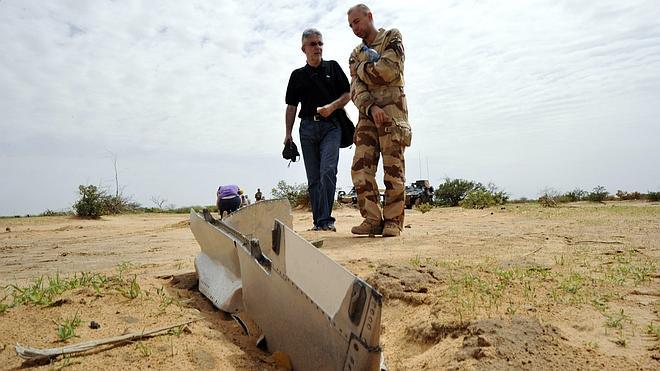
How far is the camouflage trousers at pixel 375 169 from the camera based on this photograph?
3918mm

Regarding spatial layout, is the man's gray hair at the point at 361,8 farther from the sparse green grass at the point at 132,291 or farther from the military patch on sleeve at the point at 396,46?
the sparse green grass at the point at 132,291

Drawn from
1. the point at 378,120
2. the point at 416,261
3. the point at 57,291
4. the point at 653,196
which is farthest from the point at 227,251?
the point at 653,196

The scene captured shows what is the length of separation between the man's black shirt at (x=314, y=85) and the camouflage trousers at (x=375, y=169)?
712mm

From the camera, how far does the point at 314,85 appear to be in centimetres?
464

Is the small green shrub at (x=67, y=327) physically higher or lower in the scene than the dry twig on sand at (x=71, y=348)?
higher

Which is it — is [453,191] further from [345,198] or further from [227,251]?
[227,251]

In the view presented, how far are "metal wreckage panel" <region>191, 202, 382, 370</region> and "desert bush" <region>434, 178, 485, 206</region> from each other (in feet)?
41.5

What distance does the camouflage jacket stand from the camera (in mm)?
3848

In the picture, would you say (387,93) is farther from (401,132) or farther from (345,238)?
(345,238)

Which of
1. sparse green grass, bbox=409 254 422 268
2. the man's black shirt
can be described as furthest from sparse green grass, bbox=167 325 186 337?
the man's black shirt

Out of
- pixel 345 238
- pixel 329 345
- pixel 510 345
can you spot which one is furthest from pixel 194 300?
pixel 345 238

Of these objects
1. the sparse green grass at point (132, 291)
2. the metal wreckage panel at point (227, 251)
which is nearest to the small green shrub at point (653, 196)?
the metal wreckage panel at point (227, 251)

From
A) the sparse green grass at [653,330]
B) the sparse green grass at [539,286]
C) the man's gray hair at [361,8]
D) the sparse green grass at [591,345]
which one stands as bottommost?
the sparse green grass at [591,345]

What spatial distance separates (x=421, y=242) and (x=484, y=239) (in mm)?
519
